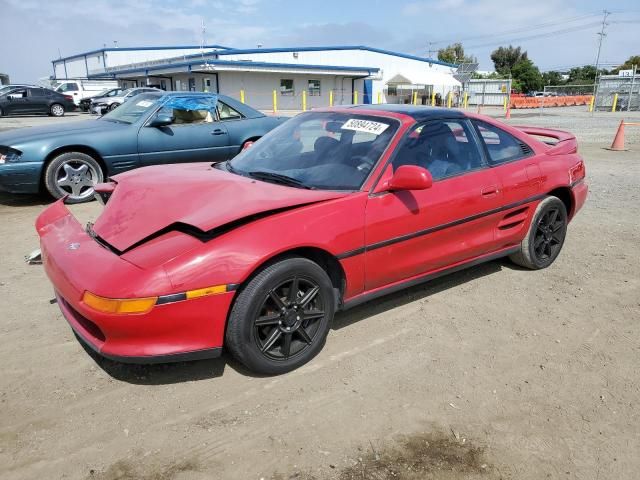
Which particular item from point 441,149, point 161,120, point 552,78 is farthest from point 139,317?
point 552,78

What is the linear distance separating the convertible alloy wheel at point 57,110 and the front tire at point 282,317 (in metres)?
27.8

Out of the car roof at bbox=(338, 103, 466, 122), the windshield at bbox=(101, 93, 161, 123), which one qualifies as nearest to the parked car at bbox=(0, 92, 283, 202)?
the windshield at bbox=(101, 93, 161, 123)

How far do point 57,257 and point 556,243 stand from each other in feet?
13.1

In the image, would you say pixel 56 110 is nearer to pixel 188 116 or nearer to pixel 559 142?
pixel 188 116

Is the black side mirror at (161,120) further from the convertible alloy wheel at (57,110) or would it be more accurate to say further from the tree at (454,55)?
the tree at (454,55)

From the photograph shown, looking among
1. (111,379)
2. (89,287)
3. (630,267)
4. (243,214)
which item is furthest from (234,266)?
(630,267)

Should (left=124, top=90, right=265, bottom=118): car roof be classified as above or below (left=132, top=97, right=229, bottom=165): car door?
above

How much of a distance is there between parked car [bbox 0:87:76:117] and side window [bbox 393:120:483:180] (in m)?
27.1

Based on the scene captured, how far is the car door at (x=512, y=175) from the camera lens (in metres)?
3.91

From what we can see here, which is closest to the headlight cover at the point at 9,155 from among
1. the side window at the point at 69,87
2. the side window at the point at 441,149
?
the side window at the point at 441,149

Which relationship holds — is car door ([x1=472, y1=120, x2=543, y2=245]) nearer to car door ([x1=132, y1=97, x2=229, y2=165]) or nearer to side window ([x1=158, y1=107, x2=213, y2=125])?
car door ([x1=132, y1=97, x2=229, y2=165])

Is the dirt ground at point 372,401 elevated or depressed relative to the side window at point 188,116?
depressed

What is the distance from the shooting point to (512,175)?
13.0ft

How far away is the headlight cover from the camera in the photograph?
244 inches
